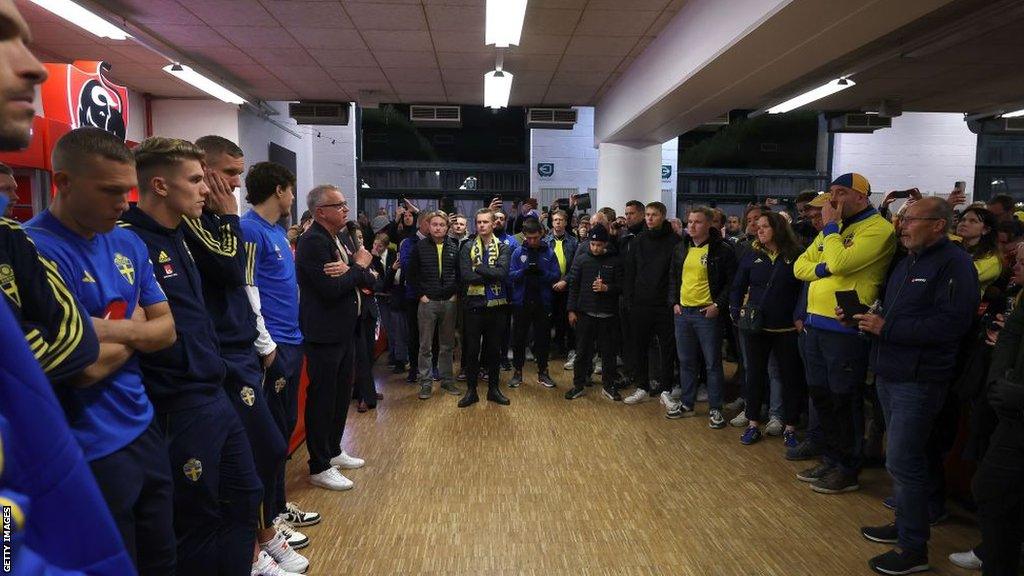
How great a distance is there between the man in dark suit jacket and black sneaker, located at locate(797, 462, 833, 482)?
2592 millimetres

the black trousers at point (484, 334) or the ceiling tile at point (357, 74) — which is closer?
the black trousers at point (484, 334)

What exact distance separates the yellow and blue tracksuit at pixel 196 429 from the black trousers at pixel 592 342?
350 centimetres

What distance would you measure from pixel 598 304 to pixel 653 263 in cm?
57

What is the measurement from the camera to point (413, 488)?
329 cm

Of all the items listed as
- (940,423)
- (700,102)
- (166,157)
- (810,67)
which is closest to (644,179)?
(700,102)

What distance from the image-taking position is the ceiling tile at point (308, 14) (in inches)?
184

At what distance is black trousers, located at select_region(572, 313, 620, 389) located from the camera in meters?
5.05

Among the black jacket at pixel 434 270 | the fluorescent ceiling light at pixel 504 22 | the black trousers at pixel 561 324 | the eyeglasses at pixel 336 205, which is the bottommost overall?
the black trousers at pixel 561 324

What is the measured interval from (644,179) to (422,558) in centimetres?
655

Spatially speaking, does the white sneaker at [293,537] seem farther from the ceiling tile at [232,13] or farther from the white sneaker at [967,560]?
the ceiling tile at [232,13]

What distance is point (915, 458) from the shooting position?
2479 millimetres

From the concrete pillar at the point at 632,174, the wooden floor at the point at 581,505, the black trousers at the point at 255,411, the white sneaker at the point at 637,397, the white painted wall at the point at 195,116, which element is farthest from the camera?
the concrete pillar at the point at 632,174

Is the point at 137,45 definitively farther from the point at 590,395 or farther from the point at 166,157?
the point at 590,395

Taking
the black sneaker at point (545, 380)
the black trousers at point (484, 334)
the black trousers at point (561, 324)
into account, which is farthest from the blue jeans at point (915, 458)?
the black trousers at point (561, 324)
